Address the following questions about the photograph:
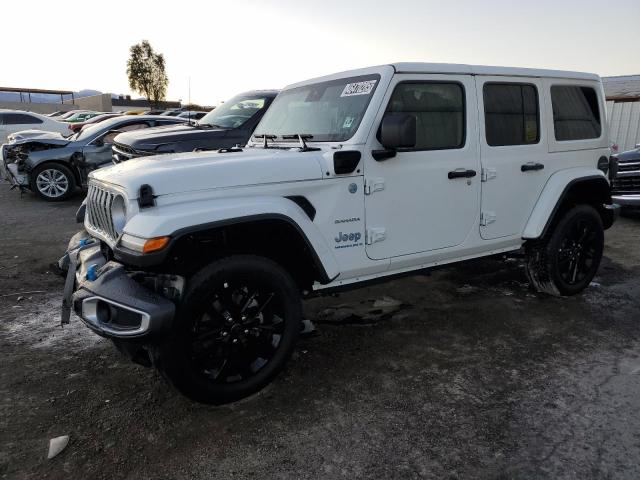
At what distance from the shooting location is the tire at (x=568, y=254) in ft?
14.5

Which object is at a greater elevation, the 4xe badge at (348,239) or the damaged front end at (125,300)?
the 4xe badge at (348,239)

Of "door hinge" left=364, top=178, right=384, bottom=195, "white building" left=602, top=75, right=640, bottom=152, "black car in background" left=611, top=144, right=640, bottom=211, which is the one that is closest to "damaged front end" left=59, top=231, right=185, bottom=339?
"door hinge" left=364, top=178, right=384, bottom=195

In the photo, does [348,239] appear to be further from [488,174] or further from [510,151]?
[510,151]

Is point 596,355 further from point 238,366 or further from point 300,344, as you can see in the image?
point 238,366

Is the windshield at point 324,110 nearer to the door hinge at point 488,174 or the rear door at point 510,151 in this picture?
the rear door at point 510,151

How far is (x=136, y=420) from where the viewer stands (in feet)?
9.21

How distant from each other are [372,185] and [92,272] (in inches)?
71.0

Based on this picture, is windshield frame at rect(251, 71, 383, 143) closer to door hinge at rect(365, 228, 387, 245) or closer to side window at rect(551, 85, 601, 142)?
door hinge at rect(365, 228, 387, 245)

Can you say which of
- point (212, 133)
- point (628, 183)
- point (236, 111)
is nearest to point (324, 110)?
point (212, 133)

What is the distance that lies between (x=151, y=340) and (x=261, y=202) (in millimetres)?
937

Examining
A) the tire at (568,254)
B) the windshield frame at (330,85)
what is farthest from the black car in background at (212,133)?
the tire at (568,254)

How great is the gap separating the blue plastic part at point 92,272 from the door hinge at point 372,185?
5.64 feet

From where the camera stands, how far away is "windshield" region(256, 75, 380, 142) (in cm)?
337

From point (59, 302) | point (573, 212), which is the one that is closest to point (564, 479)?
point (573, 212)
